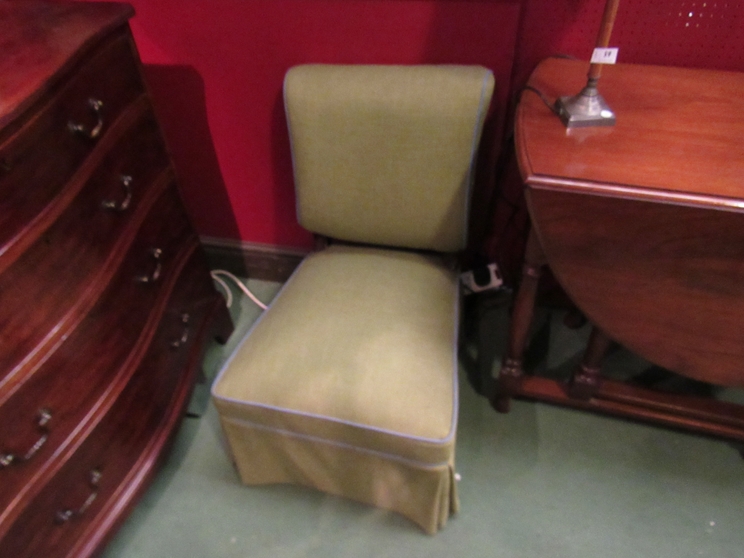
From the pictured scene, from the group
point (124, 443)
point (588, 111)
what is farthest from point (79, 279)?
point (588, 111)

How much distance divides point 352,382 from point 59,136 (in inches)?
25.1

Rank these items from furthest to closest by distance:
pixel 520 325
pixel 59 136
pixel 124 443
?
pixel 520 325 < pixel 124 443 < pixel 59 136

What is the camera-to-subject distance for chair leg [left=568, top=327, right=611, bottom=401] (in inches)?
46.6

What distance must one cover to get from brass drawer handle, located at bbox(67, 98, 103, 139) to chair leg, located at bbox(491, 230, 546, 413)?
2.67 ft

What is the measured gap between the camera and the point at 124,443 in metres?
1.07

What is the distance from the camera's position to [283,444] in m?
1.06

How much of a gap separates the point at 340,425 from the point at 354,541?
36cm

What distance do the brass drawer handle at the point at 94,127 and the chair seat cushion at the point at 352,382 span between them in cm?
48

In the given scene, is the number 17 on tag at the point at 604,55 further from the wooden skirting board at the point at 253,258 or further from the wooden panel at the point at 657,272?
the wooden skirting board at the point at 253,258

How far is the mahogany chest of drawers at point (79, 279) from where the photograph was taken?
2.56ft

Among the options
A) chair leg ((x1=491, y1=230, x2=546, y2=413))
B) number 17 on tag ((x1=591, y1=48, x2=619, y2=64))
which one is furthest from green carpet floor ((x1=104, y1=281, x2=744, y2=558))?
number 17 on tag ((x1=591, y1=48, x2=619, y2=64))

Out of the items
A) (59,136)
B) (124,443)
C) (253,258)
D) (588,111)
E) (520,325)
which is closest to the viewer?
(59,136)

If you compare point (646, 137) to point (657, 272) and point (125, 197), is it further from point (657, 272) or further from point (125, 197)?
point (125, 197)

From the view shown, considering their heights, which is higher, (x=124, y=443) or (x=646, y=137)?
(x=646, y=137)
